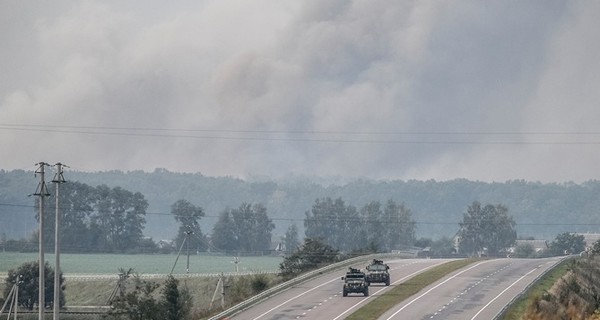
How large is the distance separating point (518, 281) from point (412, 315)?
95.9 feet

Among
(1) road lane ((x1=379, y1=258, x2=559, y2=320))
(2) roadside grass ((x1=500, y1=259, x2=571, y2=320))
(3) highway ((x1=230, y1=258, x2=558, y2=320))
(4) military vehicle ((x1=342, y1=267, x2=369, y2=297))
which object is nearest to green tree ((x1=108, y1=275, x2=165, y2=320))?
(3) highway ((x1=230, y1=258, x2=558, y2=320))

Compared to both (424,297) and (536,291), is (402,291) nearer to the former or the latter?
(424,297)

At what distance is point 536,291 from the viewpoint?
11944 cm

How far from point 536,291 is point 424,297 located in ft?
34.0

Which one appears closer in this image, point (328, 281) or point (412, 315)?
point (412, 315)

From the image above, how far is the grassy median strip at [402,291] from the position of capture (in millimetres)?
106938

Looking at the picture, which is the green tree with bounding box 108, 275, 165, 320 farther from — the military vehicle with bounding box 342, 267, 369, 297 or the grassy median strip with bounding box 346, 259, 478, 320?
the military vehicle with bounding box 342, 267, 369, 297

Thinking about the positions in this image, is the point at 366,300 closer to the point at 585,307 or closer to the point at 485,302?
the point at 485,302

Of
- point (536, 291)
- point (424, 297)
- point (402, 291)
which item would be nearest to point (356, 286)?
point (402, 291)

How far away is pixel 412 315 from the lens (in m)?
105

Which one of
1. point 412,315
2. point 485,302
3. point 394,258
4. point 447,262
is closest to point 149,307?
point 412,315

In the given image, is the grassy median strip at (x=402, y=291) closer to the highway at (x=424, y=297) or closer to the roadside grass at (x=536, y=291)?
the highway at (x=424, y=297)

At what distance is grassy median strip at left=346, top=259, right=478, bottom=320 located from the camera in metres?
107

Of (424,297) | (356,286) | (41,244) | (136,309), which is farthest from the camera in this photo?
(356,286)
